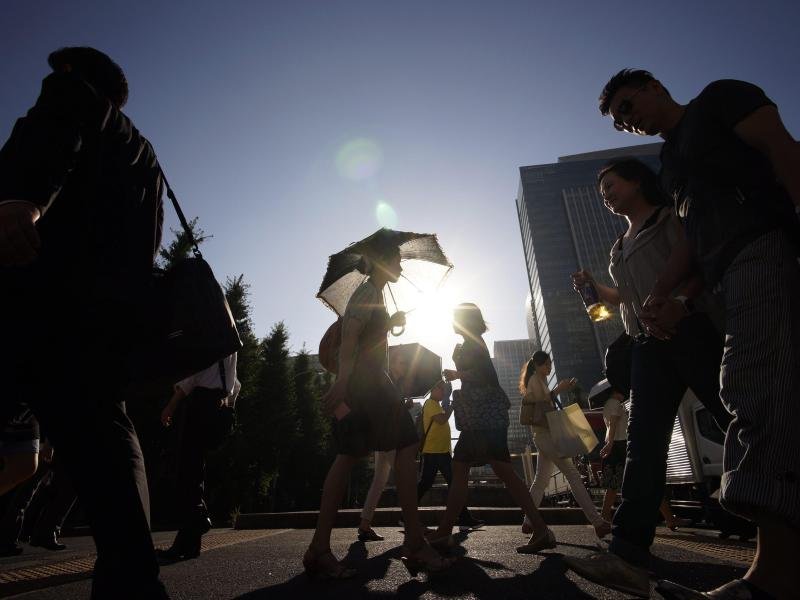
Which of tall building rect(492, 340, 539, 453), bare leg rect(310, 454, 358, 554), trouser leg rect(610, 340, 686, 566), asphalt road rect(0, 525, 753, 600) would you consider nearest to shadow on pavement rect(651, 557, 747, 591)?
asphalt road rect(0, 525, 753, 600)

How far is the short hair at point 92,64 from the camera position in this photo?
1.51 metres

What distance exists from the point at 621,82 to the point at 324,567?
2.86 m

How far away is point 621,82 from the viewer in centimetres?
194

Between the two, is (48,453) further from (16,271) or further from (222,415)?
(16,271)

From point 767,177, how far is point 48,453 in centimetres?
498

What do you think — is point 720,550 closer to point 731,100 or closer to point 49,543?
point 731,100

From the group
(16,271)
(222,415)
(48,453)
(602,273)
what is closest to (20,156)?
(16,271)

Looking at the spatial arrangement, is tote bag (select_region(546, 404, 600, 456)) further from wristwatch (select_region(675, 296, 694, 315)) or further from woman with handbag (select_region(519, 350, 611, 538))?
wristwatch (select_region(675, 296, 694, 315))

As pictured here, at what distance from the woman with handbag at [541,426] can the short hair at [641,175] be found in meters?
2.51

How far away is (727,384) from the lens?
1.34m

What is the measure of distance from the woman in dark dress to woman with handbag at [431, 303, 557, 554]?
0.80 m

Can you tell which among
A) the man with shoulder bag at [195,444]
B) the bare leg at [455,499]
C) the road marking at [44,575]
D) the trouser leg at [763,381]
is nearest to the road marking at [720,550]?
the bare leg at [455,499]

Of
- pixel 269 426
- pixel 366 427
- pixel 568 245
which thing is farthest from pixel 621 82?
pixel 568 245

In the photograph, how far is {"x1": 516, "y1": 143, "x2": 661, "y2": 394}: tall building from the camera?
310ft
